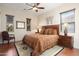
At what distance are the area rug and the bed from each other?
0.20 ft

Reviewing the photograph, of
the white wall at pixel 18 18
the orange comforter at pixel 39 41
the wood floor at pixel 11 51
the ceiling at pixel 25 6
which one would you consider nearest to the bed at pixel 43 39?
the orange comforter at pixel 39 41

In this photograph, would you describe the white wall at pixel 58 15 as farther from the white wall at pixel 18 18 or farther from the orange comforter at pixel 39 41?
the orange comforter at pixel 39 41

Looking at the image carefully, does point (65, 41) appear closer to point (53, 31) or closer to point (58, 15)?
point (53, 31)

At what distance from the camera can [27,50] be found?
1.87 m

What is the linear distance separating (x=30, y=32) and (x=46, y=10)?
54cm

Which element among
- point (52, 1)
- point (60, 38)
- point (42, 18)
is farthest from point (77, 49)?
point (52, 1)

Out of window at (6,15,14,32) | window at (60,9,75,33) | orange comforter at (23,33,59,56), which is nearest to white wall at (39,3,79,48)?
window at (60,9,75,33)

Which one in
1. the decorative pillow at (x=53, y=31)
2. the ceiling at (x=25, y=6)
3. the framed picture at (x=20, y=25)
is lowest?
the decorative pillow at (x=53, y=31)

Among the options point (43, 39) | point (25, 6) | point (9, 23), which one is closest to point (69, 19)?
point (43, 39)

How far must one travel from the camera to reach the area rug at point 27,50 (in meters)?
1.86

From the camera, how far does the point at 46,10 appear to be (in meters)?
1.94

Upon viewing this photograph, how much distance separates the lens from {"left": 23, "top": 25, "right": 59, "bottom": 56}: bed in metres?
1.85

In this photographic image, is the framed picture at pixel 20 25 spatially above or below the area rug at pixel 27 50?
above

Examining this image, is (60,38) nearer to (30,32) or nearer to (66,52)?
(66,52)
